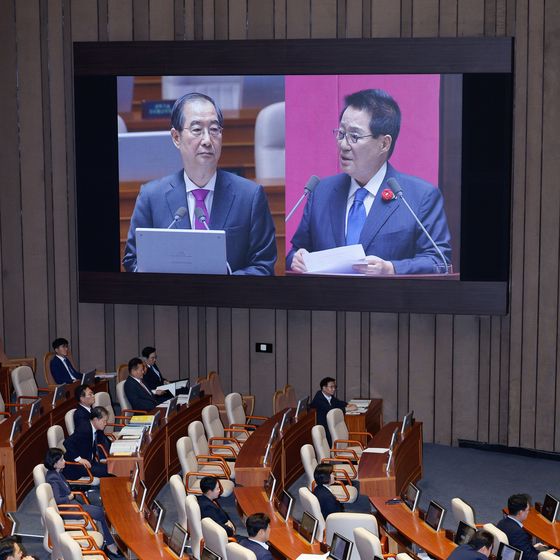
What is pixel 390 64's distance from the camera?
43.2 ft

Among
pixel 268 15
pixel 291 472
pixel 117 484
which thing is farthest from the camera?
pixel 268 15

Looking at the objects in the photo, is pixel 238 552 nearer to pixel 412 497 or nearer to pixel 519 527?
pixel 412 497

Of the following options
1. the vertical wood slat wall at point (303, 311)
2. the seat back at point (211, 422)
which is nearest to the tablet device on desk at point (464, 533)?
the seat back at point (211, 422)

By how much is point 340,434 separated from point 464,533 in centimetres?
367

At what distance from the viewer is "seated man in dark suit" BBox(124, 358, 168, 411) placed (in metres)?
12.8

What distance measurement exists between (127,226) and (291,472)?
3.81 metres

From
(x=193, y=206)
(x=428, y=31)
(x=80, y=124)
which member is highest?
(x=428, y=31)

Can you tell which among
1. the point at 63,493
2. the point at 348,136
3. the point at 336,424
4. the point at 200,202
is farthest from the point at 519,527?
the point at 200,202

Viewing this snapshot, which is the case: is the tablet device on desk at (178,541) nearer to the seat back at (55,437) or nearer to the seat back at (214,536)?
the seat back at (214,536)

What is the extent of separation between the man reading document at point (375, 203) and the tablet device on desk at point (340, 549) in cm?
544

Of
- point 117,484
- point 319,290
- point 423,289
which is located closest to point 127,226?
point 319,290

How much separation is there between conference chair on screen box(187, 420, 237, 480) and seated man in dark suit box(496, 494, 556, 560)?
3.12m

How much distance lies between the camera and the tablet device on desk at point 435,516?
9227 millimetres

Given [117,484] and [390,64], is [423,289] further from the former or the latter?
[117,484]
